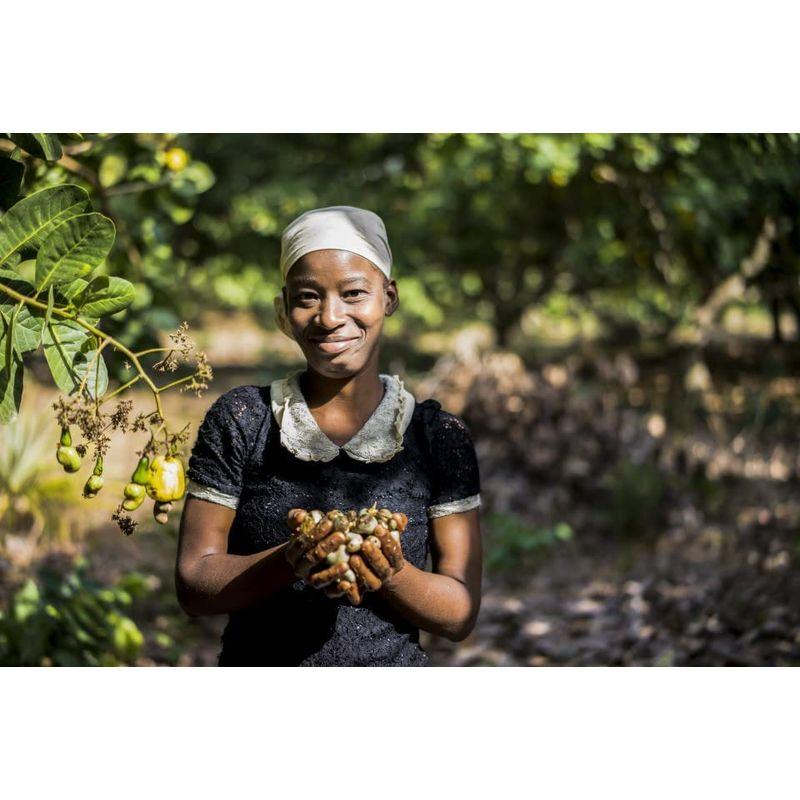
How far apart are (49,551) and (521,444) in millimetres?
2682

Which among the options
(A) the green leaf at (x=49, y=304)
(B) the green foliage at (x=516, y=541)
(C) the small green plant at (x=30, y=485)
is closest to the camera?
(A) the green leaf at (x=49, y=304)

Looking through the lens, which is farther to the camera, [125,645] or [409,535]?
[125,645]

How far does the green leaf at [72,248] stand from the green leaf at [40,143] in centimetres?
29

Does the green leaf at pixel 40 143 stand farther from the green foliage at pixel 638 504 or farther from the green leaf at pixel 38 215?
the green foliage at pixel 638 504

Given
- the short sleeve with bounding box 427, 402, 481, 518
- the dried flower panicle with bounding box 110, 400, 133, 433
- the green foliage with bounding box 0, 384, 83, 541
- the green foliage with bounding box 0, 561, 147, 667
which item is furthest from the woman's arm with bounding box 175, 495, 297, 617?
the green foliage with bounding box 0, 384, 83, 541

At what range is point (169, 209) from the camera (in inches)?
138

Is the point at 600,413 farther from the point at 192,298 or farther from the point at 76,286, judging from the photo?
the point at 192,298

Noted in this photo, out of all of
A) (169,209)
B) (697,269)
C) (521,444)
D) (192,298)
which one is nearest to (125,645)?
(169,209)

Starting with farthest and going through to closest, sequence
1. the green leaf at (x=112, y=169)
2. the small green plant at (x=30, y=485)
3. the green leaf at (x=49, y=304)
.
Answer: the small green plant at (x=30, y=485) → the green leaf at (x=112, y=169) → the green leaf at (x=49, y=304)

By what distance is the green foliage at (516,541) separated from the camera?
4.82m

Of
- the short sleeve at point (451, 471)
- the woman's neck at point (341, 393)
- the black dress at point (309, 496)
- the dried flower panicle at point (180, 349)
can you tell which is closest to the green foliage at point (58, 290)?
the dried flower panicle at point (180, 349)

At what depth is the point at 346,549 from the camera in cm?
157

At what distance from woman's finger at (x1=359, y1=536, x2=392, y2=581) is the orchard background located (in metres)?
0.41

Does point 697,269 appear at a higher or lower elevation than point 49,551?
higher
